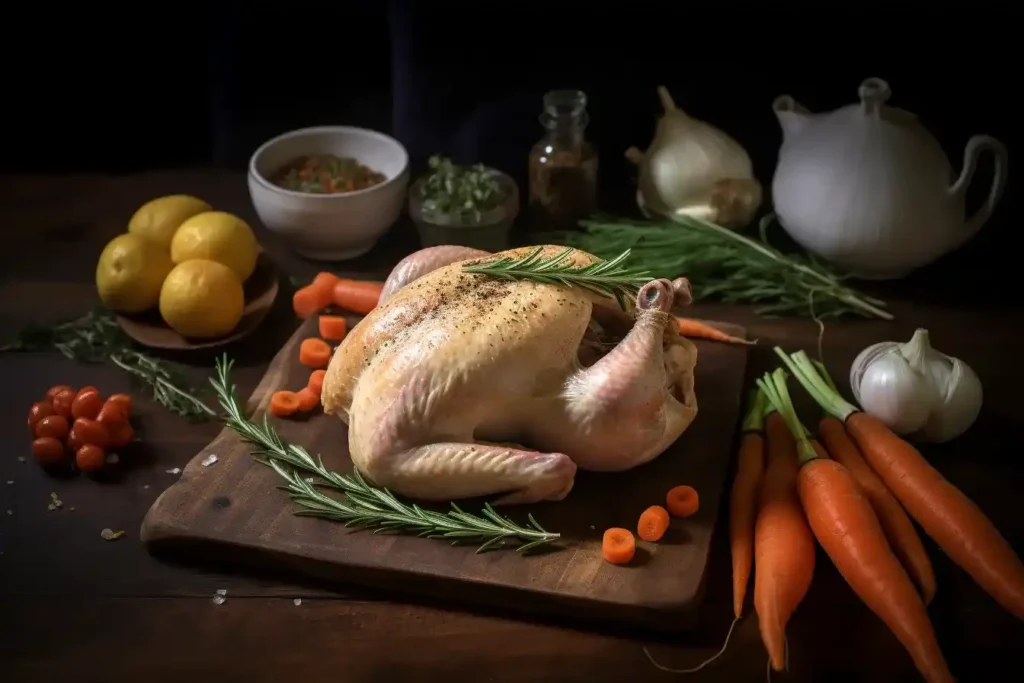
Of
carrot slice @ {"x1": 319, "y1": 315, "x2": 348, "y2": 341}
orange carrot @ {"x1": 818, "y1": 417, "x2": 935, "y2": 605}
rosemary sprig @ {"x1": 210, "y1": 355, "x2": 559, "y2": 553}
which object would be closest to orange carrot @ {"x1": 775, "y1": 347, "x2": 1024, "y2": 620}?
orange carrot @ {"x1": 818, "y1": 417, "x2": 935, "y2": 605}

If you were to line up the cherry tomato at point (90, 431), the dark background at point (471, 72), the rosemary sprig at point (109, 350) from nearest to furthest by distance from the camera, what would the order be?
the cherry tomato at point (90, 431) < the rosemary sprig at point (109, 350) < the dark background at point (471, 72)

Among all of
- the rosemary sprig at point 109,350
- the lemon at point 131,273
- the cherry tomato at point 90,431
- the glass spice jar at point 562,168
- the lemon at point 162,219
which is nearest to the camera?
the cherry tomato at point 90,431

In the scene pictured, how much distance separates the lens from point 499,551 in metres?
1.46

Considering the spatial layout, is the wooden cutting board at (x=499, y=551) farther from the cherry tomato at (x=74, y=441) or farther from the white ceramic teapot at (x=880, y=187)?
the white ceramic teapot at (x=880, y=187)

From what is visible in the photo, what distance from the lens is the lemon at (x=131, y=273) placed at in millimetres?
1925

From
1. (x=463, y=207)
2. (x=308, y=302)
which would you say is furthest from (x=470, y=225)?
(x=308, y=302)

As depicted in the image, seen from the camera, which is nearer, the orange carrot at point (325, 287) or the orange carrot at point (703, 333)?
the orange carrot at point (703, 333)

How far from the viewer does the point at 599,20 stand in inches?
91.8

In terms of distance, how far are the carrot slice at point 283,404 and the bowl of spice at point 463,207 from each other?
0.51 meters

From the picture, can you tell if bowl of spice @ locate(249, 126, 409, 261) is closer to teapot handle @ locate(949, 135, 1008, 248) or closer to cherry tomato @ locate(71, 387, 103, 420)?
cherry tomato @ locate(71, 387, 103, 420)

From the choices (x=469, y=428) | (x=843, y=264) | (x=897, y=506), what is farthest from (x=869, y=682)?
(x=843, y=264)

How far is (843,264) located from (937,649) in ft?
3.02

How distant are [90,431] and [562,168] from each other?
1.01 m

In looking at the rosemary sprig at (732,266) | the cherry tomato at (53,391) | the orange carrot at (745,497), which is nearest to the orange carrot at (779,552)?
the orange carrot at (745,497)
